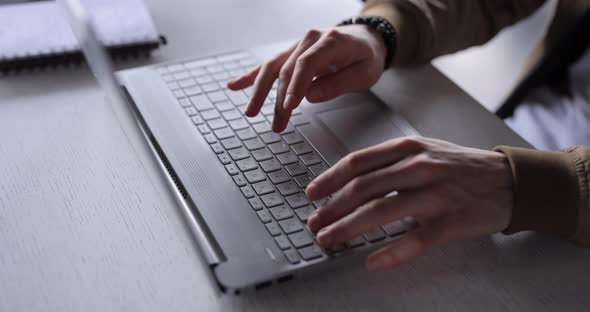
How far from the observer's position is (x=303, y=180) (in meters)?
0.68

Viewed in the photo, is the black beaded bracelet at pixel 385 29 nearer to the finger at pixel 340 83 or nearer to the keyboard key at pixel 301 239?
the finger at pixel 340 83

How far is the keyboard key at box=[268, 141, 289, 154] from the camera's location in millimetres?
734

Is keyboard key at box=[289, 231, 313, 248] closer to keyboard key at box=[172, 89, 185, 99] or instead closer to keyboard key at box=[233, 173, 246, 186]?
keyboard key at box=[233, 173, 246, 186]

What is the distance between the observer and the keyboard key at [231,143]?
2.42ft

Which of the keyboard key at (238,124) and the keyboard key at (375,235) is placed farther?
the keyboard key at (238,124)

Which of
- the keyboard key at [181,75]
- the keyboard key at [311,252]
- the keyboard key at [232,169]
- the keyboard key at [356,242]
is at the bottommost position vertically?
the keyboard key at [356,242]

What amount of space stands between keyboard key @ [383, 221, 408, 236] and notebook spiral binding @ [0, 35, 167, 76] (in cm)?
51

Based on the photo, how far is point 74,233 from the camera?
2.07 ft

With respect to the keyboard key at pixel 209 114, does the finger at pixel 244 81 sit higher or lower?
higher

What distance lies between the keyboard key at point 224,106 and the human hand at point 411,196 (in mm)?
234

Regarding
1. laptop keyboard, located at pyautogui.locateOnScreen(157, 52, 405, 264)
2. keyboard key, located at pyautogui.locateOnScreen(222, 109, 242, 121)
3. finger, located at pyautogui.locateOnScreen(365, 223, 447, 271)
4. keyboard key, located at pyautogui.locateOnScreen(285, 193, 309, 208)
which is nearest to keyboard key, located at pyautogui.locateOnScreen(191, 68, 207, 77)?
laptop keyboard, located at pyautogui.locateOnScreen(157, 52, 405, 264)

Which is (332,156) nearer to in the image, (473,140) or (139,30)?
(473,140)

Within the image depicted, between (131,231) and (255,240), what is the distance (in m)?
0.14

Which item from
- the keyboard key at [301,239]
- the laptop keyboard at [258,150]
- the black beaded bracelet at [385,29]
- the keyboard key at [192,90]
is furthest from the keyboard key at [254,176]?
the black beaded bracelet at [385,29]
